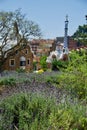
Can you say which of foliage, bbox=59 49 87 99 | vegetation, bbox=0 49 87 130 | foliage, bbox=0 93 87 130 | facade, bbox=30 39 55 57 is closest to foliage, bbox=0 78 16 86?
foliage, bbox=59 49 87 99

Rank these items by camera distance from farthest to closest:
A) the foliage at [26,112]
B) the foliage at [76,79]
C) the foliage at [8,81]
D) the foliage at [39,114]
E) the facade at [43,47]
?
the facade at [43,47] → the foliage at [8,81] → the foliage at [76,79] → the foliage at [26,112] → the foliage at [39,114]

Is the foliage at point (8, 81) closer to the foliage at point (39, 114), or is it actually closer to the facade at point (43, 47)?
the foliage at point (39, 114)

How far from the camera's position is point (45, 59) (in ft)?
156

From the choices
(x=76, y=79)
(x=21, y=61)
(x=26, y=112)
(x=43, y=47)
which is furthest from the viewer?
Result: (x=43, y=47)

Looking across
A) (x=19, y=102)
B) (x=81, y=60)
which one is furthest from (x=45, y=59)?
(x=19, y=102)

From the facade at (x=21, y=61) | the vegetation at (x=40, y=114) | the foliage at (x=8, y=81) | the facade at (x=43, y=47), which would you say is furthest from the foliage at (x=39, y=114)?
the facade at (x=43, y=47)

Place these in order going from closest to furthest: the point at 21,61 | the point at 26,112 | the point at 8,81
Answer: the point at 26,112
the point at 8,81
the point at 21,61

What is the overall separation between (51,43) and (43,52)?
133 inches

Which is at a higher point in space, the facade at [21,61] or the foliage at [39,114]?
the foliage at [39,114]

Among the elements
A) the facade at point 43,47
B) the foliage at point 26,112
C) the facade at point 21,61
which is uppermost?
the facade at point 43,47

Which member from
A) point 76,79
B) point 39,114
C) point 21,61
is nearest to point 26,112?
point 39,114

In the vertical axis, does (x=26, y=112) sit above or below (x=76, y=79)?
below

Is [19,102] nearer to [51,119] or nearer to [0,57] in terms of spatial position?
[51,119]

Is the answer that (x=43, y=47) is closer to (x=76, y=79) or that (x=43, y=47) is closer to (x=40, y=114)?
(x=76, y=79)
